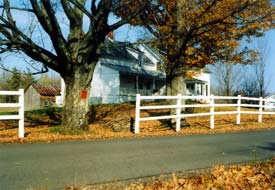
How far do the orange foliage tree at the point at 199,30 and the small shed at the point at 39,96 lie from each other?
1473 inches

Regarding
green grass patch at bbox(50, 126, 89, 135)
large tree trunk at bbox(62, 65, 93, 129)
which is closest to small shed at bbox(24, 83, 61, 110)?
large tree trunk at bbox(62, 65, 93, 129)

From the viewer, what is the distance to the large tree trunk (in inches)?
613

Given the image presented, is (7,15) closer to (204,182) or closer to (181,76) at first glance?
(181,76)

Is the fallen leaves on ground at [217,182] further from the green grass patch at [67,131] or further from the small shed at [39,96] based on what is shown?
the small shed at [39,96]

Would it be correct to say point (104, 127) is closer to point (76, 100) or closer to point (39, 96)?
point (76, 100)

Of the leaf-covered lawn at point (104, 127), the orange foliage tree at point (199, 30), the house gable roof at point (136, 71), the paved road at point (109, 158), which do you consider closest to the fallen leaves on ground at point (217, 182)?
the paved road at point (109, 158)

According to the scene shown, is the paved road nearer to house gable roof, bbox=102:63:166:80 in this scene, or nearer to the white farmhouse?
the white farmhouse

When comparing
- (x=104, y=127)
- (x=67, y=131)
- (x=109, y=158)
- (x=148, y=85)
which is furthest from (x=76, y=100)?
(x=148, y=85)

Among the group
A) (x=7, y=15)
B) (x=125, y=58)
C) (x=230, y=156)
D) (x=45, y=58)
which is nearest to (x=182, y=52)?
(x=45, y=58)

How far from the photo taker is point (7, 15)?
14570 millimetres

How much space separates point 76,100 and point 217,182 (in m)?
9.31

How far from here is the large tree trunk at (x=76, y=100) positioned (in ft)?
51.1

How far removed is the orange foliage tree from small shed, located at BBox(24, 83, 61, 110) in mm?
37413

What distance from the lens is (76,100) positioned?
15.6m
